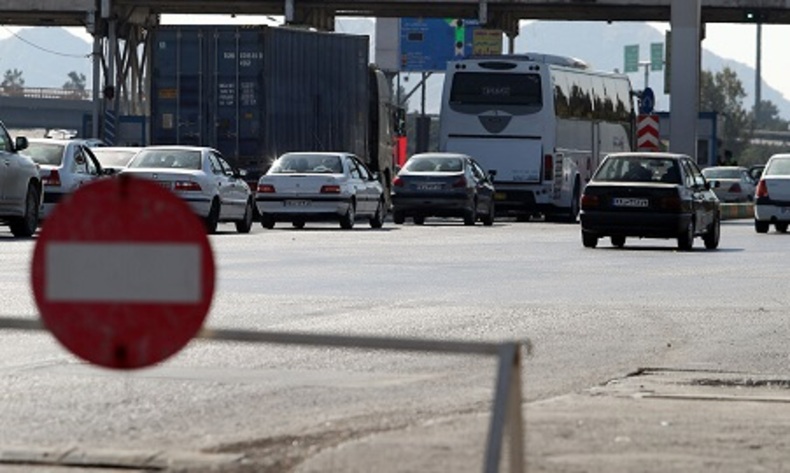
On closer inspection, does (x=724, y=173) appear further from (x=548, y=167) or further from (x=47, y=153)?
(x=47, y=153)

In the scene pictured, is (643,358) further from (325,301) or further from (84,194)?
(84,194)

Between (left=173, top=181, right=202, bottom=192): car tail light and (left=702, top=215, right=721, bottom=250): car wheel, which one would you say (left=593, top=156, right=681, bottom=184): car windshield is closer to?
(left=702, top=215, right=721, bottom=250): car wheel

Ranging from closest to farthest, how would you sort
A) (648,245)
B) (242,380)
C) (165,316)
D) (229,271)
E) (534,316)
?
(165,316)
(242,380)
(534,316)
(229,271)
(648,245)

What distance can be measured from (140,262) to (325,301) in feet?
42.5

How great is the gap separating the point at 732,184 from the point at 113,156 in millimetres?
40982

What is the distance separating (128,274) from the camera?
6848mm

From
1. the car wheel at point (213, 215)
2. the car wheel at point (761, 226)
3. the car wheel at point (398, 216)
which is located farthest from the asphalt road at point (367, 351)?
the car wheel at point (398, 216)

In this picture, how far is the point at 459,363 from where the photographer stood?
14.2 meters

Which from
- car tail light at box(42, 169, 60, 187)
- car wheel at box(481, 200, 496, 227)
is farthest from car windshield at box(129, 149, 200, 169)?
car wheel at box(481, 200, 496, 227)

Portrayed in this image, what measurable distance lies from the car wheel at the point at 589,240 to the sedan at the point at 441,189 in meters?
11.4

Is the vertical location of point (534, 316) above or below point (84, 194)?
below

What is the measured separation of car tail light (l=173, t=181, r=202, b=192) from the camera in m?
36.7

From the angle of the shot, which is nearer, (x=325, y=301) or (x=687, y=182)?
(x=325, y=301)

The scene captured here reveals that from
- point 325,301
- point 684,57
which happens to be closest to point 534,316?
point 325,301
